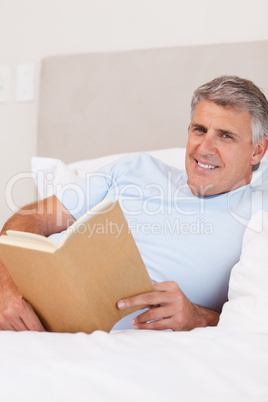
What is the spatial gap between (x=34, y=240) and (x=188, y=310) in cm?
40

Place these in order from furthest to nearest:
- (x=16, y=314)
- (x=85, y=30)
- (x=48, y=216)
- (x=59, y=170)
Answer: (x=85, y=30), (x=59, y=170), (x=48, y=216), (x=16, y=314)

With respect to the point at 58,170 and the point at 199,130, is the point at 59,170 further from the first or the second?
the point at 199,130

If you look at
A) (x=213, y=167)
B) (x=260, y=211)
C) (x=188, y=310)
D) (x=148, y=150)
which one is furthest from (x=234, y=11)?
(x=188, y=310)

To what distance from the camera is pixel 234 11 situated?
1794 millimetres

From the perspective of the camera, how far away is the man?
127 cm

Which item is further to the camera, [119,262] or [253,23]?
[253,23]

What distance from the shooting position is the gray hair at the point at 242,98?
1347mm

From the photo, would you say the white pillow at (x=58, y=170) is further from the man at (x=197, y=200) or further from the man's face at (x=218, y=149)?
the man's face at (x=218, y=149)

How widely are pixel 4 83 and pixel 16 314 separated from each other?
144 centimetres

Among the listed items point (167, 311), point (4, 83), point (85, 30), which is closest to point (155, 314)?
point (167, 311)

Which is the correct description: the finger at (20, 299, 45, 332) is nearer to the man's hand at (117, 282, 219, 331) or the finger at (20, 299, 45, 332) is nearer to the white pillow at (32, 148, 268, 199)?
the man's hand at (117, 282, 219, 331)

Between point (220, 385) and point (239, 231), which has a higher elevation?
point (239, 231)

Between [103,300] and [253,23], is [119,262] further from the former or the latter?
[253,23]

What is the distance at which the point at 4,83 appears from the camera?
2.22 metres
